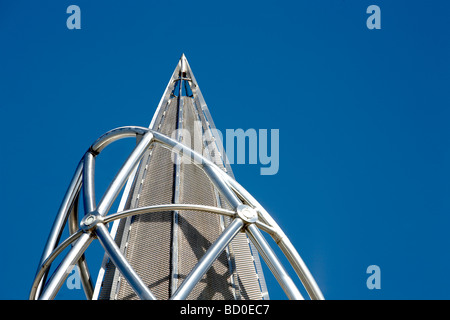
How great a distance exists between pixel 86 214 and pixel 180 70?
87.4ft

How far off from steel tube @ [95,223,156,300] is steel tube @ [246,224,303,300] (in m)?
4.85

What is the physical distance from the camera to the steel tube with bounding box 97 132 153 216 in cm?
2478

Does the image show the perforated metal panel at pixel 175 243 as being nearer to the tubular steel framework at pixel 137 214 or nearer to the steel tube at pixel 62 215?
the tubular steel framework at pixel 137 214

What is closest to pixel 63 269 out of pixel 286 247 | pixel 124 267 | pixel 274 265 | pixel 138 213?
pixel 124 267

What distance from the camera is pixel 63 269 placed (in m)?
22.9

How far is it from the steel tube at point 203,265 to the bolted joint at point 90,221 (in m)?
4.74

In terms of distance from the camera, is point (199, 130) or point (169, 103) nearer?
point (199, 130)

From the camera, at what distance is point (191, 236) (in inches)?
1145

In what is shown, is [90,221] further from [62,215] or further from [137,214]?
[62,215]

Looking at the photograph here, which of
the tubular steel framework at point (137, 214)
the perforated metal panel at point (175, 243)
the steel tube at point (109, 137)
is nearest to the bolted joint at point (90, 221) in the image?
the tubular steel framework at point (137, 214)

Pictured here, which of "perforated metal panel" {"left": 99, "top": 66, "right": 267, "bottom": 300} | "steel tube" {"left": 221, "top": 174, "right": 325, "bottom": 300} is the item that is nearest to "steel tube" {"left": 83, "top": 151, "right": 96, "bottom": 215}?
"perforated metal panel" {"left": 99, "top": 66, "right": 267, "bottom": 300}

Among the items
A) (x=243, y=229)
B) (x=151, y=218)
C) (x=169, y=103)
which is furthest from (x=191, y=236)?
(x=169, y=103)
